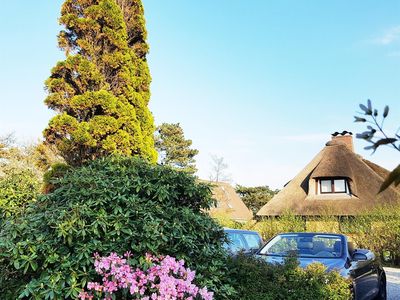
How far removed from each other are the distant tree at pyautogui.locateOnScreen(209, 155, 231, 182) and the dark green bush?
4373 centimetres

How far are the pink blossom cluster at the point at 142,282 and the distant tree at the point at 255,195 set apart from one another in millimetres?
40151

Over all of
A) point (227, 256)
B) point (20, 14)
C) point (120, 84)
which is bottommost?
point (227, 256)

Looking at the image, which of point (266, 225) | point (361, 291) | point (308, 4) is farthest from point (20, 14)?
point (266, 225)

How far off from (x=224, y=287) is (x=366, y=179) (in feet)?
68.8

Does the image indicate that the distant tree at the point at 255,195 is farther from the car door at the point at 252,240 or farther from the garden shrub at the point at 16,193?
the garden shrub at the point at 16,193

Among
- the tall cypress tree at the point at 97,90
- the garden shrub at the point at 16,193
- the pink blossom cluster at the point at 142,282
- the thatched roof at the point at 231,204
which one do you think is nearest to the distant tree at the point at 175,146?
the thatched roof at the point at 231,204

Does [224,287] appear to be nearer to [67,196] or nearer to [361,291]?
[67,196]

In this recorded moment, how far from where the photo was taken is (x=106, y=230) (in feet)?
13.1

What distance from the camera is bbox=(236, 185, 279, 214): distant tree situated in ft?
142

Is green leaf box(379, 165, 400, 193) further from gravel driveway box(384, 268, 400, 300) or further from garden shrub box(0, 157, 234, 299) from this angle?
gravel driveway box(384, 268, 400, 300)

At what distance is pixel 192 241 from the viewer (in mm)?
4234

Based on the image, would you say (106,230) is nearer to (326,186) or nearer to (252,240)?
(252,240)

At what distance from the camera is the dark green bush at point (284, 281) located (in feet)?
14.7

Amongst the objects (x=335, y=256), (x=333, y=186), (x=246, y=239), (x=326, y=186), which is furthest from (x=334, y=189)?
A: (x=335, y=256)
